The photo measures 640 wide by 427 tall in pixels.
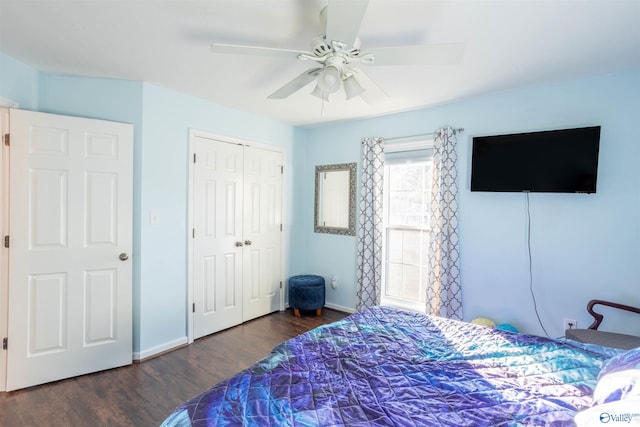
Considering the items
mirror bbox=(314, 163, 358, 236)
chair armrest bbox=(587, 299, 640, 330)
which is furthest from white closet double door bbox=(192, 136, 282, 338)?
chair armrest bbox=(587, 299, 640, 330)

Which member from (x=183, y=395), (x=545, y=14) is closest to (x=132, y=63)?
(x=183, y=395)

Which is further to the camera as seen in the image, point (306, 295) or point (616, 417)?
point (306, 295)

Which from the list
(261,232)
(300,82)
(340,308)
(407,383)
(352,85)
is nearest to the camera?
(407,383)

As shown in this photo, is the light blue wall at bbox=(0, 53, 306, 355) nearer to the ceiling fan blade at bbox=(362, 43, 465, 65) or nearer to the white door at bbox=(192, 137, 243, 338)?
the white door at bbox=(192, 137, 243, 338)

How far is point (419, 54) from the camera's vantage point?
1.65 metres

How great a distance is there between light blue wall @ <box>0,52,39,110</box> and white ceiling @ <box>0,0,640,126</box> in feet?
0.24

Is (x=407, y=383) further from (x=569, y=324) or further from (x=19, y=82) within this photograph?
(x=19, y=82)

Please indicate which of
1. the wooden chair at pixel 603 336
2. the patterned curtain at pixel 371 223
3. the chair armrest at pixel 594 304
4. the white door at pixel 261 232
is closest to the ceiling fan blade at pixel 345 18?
the patterned curtain at pixel 371 223

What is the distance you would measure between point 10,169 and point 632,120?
459cm

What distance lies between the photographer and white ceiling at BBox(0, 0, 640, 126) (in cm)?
168

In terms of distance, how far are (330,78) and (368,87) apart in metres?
0.48

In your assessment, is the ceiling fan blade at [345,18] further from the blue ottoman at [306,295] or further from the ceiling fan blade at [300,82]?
the blue ottoman at [306,295]

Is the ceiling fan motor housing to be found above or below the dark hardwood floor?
above

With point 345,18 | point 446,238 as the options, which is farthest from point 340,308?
point 345,18
